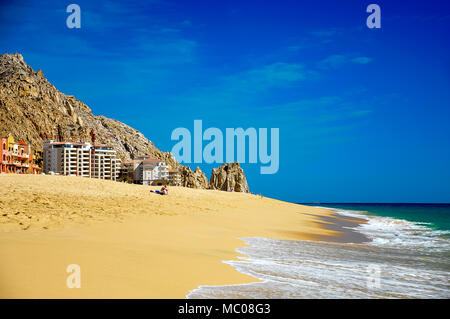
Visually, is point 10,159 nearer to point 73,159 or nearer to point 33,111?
point 73,159

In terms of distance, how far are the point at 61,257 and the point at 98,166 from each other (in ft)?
389

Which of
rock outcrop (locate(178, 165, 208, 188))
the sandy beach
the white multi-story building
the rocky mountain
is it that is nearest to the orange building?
the white multi-story building

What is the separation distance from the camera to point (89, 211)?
15898 millimetres

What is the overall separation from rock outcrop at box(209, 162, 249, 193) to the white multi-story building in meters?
48.6

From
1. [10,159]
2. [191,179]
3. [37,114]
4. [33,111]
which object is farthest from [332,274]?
[33,111]

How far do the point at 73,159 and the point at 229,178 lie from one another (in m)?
62.1

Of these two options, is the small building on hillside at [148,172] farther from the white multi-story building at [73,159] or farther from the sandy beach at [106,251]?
the sandy beach at [106,251]

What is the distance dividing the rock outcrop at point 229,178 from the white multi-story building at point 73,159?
159 feet

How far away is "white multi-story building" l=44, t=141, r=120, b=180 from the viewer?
364 ft

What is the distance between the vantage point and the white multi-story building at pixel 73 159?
11100 cm

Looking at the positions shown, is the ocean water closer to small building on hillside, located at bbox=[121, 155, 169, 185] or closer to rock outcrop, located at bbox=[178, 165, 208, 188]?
small building on hillside, located at bbox=[121, 155, 169, 185]

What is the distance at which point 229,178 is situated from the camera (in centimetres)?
14200

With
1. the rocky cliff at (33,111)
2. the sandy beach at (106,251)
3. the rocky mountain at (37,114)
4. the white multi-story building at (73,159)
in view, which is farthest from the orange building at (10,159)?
the sandy beach at (106,251)
